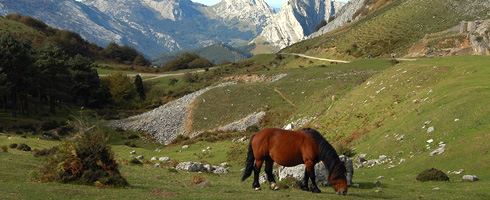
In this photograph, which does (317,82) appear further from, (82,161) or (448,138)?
(82,161)

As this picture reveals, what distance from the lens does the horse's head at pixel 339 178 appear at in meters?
14.4

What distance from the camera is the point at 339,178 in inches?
573

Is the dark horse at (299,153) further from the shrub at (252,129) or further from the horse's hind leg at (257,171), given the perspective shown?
the shrub at (252,129)

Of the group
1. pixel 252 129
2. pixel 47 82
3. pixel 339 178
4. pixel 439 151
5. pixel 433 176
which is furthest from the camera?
pixel 47 82

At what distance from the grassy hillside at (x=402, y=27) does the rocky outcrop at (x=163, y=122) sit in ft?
194

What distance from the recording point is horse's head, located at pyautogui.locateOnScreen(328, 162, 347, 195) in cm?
1442

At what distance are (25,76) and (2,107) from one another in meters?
9.28

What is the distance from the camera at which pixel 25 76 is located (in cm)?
6188

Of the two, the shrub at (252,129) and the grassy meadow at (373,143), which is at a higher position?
the grassy meadow at (373,143)

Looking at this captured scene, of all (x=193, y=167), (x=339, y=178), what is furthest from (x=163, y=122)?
(x=339, y=178)

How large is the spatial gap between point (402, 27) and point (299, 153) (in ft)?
348

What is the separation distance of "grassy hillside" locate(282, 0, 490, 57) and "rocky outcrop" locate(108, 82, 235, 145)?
194 feet

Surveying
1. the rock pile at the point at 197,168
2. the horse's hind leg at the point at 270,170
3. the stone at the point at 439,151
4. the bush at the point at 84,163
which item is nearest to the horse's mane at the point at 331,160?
the horse's hind leg at the point at 270,170

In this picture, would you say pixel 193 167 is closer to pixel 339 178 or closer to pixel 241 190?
pixel 241 190
